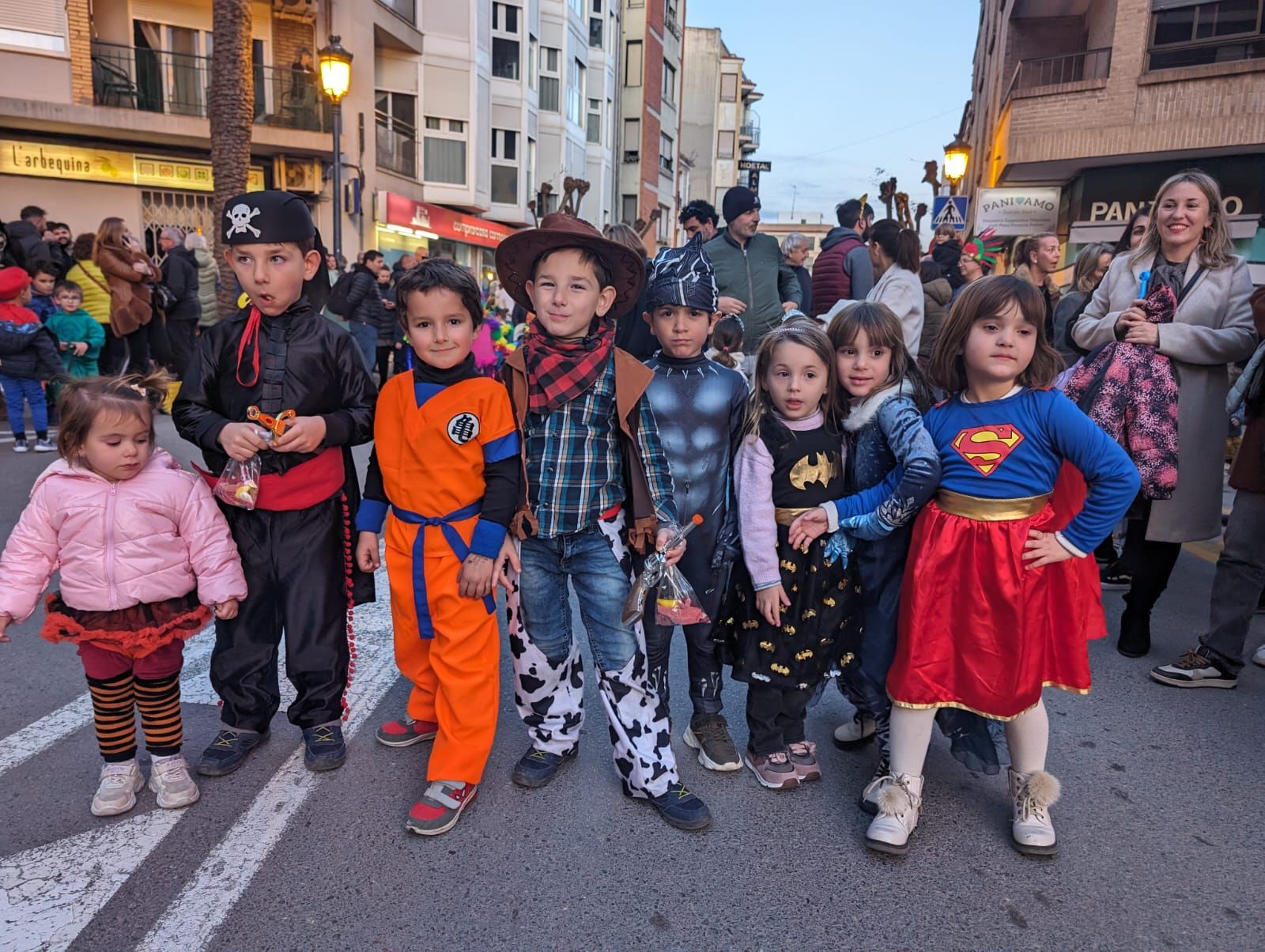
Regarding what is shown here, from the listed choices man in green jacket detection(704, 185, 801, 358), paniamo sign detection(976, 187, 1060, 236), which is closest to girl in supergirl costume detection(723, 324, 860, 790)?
man in green jacket detection(704, 185, 801, 358)

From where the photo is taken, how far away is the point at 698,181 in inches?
2499

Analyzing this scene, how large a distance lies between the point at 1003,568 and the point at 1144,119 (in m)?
17.6

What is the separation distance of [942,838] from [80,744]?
3.07 m

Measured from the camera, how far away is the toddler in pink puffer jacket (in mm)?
2543

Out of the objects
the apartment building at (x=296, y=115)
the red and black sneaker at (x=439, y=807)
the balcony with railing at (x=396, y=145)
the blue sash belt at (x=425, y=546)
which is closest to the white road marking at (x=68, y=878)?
the red and black sneaker at (x=439, y=807)

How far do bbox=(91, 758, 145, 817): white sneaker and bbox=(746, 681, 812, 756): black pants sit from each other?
6.81ft

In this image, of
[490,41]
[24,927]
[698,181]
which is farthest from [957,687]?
[698,181]

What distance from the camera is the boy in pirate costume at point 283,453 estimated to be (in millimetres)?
2789

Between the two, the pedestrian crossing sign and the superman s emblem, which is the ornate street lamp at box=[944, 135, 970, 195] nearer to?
the pedestrian crossing sign

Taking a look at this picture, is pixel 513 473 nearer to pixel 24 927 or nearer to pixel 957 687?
pixel 957 687

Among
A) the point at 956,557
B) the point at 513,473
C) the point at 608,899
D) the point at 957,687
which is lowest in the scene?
the point at 608,899

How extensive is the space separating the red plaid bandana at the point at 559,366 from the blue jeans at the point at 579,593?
17.8 inches

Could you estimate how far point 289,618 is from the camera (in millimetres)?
2945

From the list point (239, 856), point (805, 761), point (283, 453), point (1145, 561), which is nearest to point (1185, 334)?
point (1145, 561)
